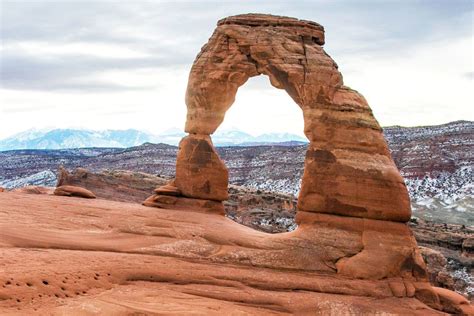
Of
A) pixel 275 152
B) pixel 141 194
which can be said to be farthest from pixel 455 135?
pixel 141 194

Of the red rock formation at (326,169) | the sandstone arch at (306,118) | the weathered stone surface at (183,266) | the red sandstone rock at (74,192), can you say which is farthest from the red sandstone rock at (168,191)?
the red sandstone rock at (74,192)

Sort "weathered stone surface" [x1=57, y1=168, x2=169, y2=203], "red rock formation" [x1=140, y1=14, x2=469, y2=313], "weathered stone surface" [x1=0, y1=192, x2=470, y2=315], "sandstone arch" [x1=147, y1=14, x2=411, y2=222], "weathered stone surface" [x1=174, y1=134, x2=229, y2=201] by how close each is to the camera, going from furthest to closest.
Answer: "weathered stone surface" [x1=57, y1=168, x2=169, y2=203] → "weathered stone surface" [x1=174, y1=134, x2=229, y2=201] → "sandstone arch" [x1=147, y1=14, x2=411, y2=222] → "red rock formation" [x1=140, y1=14, x2=469, y2=313] → "weathered stone surface" [x1=0, y1=192, x2=470, y2=315]

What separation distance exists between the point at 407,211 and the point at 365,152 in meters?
2.21

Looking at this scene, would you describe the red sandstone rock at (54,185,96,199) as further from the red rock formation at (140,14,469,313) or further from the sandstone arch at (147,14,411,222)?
the sandstone arch at (147,14,411,222)

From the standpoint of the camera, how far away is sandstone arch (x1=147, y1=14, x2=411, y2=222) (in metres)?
18.4

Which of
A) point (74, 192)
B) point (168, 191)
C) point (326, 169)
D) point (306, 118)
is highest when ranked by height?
Answer: point (306, 118)

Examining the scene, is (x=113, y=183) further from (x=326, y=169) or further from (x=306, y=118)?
(x=326, y=169)

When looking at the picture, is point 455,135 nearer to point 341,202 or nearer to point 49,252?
point 341,202

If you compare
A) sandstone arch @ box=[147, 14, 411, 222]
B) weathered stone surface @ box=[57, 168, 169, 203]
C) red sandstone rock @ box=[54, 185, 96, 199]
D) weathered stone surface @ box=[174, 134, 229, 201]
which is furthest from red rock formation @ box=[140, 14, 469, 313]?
weathered stone surface @ box=[57, 168, 169, 203]

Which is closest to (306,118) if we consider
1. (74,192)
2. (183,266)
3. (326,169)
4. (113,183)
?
(326,169)

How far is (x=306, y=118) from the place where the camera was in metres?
19.3

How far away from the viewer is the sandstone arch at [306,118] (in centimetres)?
1842

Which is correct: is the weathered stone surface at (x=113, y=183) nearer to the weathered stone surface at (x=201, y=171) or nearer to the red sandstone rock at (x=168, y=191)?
the red sandstone rock at (x=168, y=191)

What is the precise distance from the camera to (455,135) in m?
80.1
